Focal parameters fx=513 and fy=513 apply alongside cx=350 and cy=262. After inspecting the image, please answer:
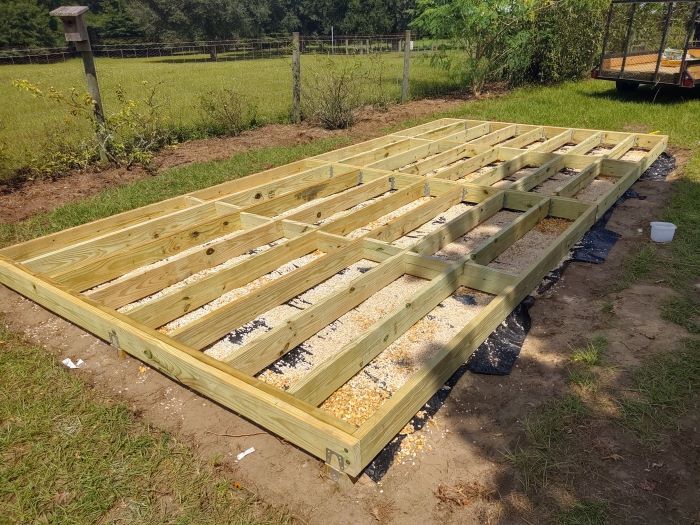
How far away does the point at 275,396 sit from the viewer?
2352mm

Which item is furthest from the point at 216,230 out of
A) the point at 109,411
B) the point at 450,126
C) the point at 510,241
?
the point at 450,126

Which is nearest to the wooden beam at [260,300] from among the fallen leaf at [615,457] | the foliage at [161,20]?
the fallen leaf at [615,457]

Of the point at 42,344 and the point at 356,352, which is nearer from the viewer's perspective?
the point at 356,352

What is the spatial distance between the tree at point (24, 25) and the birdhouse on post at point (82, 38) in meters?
36.8

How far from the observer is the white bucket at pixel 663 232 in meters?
4.37

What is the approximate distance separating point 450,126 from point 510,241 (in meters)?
4.57

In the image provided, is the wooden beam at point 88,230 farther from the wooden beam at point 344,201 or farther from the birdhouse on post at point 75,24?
the birdhouse on post at point 75,24

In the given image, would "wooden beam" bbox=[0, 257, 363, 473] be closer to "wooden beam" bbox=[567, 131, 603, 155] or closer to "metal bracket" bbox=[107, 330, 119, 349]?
"metal bracket" bbox=[107, 330, 119, 349]

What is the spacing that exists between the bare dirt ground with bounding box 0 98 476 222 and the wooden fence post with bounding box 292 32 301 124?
0.25 metres

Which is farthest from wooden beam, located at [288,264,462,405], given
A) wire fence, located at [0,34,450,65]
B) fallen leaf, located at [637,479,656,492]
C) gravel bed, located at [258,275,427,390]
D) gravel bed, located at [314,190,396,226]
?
wire fence, located at [0,34,450,65]

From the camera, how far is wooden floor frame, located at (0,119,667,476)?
8.11 feet

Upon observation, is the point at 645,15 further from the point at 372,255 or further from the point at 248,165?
the point at 372,255

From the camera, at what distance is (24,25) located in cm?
3734

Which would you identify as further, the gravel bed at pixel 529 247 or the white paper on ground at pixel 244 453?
the gravel bed at pixel 529 247
